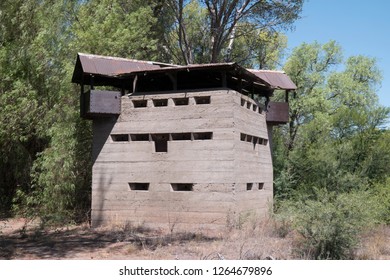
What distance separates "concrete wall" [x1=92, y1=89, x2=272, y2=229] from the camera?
43.4 feet

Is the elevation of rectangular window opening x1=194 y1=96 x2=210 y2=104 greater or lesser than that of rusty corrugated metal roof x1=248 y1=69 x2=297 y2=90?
lesser

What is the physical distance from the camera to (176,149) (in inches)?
543

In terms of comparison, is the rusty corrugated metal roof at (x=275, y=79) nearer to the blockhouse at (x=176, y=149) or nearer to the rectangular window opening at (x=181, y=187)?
the blockhouse at (x=176, y=149)

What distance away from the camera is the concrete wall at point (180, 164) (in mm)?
13227

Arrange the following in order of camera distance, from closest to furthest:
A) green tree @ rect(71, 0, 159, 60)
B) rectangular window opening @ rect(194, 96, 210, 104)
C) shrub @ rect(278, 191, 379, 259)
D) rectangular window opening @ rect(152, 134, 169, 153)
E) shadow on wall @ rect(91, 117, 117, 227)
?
shrub @ rect(278, 191, 379, 259), rectangular window opening @ rect(194, 96, 210, 104), rectangular window opening @ rect(152, 134, 169, 153), shadow on wall @ rect(91, 117, 117, 227), green tree @ rect(71, 0, 159, 60)

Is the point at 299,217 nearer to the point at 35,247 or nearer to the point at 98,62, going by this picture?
the point at 35,247

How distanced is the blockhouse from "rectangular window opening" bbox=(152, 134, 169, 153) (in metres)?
0.03

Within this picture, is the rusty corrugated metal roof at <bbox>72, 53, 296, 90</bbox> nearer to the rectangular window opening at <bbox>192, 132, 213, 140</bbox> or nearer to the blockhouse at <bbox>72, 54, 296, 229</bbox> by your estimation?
the blockhouse at <bbox>72, 54, 296, 229</bbox>

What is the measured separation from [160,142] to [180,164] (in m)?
1.54

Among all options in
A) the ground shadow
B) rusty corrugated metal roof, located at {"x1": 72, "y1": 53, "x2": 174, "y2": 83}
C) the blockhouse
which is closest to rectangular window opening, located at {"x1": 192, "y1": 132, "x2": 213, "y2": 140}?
the blockhouse

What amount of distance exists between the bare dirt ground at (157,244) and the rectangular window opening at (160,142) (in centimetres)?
269

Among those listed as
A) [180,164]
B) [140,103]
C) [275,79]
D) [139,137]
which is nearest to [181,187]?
[180,164]

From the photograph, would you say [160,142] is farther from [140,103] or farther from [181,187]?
[181,187]

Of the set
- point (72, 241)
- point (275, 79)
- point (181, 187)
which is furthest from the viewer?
point (275, 79)
